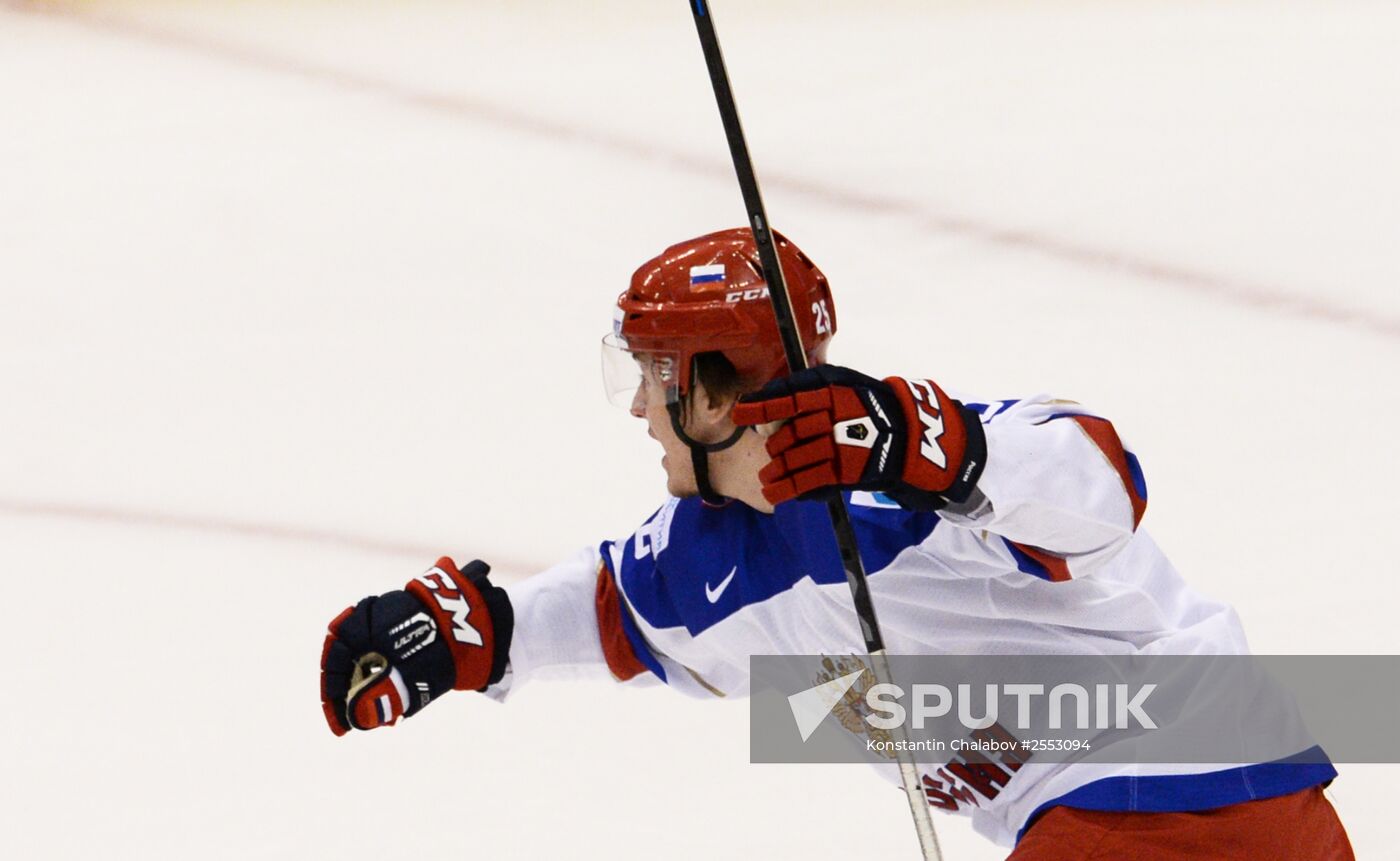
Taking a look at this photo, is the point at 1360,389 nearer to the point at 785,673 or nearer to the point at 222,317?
the point at 785,673

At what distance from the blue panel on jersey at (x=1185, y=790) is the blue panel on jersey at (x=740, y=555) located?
0.38 meters

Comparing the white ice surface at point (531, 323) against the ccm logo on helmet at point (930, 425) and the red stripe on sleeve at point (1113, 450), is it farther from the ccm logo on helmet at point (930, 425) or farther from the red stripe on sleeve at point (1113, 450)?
the ccm logo on helmet at point (930, 425)

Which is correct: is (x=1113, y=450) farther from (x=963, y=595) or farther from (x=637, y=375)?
(x=637, y=375)

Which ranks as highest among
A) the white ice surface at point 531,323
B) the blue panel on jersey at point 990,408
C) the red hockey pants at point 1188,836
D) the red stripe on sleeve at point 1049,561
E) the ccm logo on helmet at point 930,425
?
the white ice surface at point 531,323

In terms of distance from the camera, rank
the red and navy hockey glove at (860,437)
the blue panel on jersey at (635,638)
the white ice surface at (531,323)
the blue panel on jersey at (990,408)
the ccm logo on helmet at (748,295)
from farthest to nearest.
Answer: the white ice surface at (531,323)
the blue panel on jersey at (635,638)
the ccm logo on helmet at (748,295)
the blue panel on jersey at (990,408)
the red and navy hockey glove at (860,437)

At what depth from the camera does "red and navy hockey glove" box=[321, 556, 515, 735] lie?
254 cm

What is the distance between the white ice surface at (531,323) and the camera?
324 cm

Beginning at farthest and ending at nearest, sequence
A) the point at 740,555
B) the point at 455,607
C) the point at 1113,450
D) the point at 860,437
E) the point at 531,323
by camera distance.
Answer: the point at 531,323 < the point at 455,607 < the point at 740,555 < the point at 1113,450 < the point at 860,437

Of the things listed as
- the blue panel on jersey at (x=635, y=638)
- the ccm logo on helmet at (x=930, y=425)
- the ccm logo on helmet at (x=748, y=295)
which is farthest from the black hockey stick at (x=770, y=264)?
the blue panel on jersey at (x=635, y=638)

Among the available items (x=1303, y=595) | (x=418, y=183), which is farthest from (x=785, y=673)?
(x=418, y=183)

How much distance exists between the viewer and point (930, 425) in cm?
197

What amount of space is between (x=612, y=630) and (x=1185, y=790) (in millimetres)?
847

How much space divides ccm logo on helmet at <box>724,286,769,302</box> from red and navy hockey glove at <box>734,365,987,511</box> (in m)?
0.29

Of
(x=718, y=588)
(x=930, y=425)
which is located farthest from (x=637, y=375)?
(x=930, y=425)
